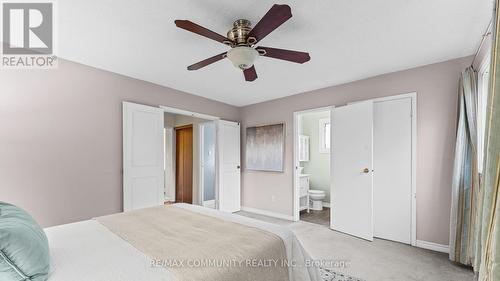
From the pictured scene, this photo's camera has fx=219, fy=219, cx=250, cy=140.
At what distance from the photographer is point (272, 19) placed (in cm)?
148

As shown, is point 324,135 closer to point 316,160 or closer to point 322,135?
point 322,135

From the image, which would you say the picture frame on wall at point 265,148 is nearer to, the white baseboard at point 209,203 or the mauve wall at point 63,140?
the white baseboard at point 209,203

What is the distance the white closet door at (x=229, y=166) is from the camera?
464 cm

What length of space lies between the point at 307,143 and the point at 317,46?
11.2 feet

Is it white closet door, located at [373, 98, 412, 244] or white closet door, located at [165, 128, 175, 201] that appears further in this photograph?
white closet door, located at [165, 128, 175, 201]

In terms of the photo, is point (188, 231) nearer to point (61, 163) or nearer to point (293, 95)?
point (61, 163)

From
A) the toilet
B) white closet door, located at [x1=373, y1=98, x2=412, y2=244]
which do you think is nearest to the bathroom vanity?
the toilet

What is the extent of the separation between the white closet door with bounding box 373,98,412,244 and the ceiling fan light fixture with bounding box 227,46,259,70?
7.83 ft

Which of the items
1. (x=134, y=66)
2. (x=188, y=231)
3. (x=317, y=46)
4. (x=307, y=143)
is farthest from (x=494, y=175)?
(x=307, y=143)

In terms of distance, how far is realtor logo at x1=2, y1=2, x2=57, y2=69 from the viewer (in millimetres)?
1807

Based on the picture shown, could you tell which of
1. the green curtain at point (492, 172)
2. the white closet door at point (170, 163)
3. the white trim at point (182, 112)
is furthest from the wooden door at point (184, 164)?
the green curtain at point (492, 172)

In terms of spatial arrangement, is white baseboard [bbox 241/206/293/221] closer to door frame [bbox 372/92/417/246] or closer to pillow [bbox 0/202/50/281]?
door frame [bbox 372/92/417/246]

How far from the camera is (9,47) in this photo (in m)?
2.35

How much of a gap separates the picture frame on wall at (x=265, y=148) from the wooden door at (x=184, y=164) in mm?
A: 1559
